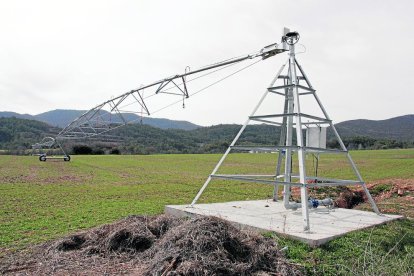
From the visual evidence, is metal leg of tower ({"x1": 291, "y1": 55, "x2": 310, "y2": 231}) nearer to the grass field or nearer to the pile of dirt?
the grass field

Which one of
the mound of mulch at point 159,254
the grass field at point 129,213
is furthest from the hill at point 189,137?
the mound of mulch at point 159,254

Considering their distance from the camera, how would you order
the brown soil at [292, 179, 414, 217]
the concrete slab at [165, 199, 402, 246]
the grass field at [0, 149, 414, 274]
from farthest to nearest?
1. the brown soil at [292, 179, 414, 217]
2. the concrete slab at [165, 199, 402, 246]
3. the grass field at [0, 149, 414, 274]

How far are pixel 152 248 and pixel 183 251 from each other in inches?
41.0

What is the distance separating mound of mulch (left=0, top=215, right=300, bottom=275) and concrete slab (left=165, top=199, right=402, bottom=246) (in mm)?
866

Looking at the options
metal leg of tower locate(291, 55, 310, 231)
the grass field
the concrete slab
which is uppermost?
metal leg of tower locate(291, 55, 310, 231)

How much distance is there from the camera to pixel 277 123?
993cm

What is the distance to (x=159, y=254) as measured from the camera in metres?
5.41

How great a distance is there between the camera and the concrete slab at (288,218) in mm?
6781

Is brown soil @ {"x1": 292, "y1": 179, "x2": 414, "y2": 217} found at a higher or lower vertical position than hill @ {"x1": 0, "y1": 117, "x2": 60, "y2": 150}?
lower

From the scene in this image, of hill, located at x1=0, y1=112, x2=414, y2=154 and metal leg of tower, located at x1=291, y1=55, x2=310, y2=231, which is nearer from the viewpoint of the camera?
metal leg of tower, located at x1=291, y1=55, x2=310, y2=231

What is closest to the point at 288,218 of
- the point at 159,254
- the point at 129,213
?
the point at 159,254

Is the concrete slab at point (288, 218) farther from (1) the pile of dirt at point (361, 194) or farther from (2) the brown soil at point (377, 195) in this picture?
(1) the pile of dirt at point (361, 194)

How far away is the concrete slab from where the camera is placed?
678cm

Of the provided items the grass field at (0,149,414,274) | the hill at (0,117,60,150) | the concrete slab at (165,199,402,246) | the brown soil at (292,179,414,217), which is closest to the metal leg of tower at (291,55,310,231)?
the concrete slab at (165,199,402,246)
